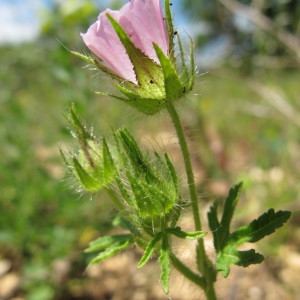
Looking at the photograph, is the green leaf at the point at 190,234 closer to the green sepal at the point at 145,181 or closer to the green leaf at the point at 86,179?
the green sepal at the point at 145,181

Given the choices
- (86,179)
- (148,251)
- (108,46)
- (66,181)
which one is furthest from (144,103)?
(66,181)

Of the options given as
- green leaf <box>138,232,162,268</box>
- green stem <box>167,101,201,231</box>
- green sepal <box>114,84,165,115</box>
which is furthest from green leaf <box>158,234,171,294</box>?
green sepal <box>114,84,165,115</box>

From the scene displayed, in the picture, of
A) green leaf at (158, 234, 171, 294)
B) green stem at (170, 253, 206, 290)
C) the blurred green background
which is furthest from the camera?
the blurred green background

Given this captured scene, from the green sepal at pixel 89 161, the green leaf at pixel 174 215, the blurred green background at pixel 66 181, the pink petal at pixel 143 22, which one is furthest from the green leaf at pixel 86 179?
the blurred green background at pixel 66 181

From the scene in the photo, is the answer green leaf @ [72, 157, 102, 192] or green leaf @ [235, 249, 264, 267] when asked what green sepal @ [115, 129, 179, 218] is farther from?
green leaf @ [235, 249, 264, 267]

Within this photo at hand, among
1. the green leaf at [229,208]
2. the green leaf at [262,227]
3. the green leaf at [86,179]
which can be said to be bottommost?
the green leaf at [262,227]

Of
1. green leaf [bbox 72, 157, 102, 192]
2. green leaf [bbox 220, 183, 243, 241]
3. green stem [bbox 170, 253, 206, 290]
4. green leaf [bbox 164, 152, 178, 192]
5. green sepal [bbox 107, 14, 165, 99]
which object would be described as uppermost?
green sepal [bbox 107, 14, 165, 99]

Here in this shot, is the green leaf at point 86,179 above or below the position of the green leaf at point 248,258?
above
